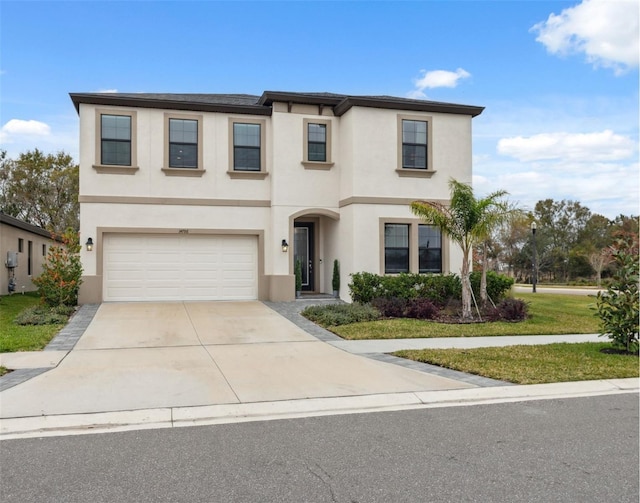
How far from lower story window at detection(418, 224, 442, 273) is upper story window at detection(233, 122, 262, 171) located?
5528mm

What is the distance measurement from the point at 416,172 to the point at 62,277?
1058 centimetres

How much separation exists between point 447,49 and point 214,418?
14.1m

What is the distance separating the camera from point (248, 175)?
690 inches

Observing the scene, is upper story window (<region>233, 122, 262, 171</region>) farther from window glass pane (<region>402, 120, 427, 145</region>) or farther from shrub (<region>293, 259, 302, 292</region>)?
window glass pane (<region>402, 120, 427, 145</region>)

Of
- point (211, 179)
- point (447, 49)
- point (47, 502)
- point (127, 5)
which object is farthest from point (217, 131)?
point (47, 502)

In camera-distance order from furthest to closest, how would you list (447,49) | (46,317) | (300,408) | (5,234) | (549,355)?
(5,234) → (447,49) → (46,317) → (549,355) → (300,408)

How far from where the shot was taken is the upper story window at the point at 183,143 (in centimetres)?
1712

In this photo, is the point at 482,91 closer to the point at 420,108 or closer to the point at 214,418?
the point at 420,108

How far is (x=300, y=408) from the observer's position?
21.2 feet

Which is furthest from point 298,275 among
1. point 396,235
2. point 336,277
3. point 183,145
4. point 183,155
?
point 183,145

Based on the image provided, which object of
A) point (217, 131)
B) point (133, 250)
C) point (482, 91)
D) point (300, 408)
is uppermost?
point (482, 91)

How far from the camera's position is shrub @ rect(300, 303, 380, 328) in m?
13.3

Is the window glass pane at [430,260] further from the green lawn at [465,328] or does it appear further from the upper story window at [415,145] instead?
the green lawn at [465,328]

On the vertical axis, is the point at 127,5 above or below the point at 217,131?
above
